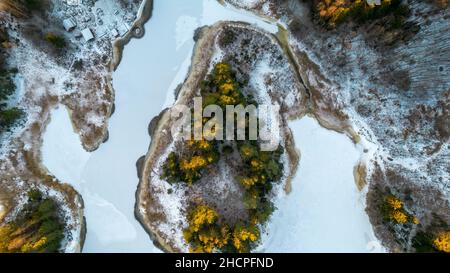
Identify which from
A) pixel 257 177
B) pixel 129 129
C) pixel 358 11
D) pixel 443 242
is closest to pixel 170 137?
pixel 129 129

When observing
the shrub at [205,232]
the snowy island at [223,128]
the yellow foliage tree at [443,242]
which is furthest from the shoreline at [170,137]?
the yellow foliage tree at [443,242]

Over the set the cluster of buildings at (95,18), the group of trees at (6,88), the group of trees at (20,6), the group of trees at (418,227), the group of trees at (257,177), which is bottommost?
the group of trees at (418,227)

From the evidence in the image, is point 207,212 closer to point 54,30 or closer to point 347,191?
point 347,191

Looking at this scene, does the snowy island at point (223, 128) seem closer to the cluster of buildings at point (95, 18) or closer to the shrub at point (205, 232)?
the cluster of buildings at point (95, 18)

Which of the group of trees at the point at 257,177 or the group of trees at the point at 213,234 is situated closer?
the group of trees at the point at 213,234

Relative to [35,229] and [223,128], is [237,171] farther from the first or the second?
[35,229]

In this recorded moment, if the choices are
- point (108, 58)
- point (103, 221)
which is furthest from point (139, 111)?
point (103, 221)

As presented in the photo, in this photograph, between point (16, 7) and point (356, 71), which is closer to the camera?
point (16, 7)
